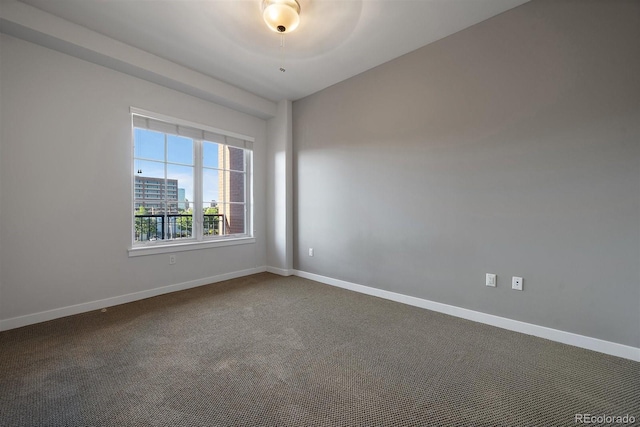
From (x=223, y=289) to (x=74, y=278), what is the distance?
58.4 inches

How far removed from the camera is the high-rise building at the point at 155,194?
3.24 meters

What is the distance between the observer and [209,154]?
393 centimetres

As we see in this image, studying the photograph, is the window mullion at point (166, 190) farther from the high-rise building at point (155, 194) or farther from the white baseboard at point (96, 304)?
the white baseboard at point (96, 304)

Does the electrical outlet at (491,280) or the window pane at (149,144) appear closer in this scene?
the electrical outlet at (491,280)

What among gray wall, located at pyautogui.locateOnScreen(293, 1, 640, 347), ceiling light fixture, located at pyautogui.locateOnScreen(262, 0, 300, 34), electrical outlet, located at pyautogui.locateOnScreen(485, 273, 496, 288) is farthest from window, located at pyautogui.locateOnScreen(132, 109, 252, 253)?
electrical outlet, located at pyautogui.locateOnScreen(485, 273, 496, 288)

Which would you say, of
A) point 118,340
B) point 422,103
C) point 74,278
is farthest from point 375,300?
point 74,278

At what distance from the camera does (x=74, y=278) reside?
106 inches

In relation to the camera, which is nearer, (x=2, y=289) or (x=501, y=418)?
(x=501, y=418)

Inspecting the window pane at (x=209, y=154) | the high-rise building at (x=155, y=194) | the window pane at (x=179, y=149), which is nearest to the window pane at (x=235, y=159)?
the window pane at (x=209, y=154)

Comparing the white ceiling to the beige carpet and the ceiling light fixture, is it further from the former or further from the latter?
the beige carpet

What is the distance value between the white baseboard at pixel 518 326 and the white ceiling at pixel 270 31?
2697mm

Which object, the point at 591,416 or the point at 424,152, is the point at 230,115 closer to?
the point at 424,152

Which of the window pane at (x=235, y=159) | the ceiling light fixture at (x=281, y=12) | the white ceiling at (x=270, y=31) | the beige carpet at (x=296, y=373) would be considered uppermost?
the white ceiling at (x=270, y=31)

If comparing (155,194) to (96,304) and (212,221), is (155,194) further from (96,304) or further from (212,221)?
(96,304)
